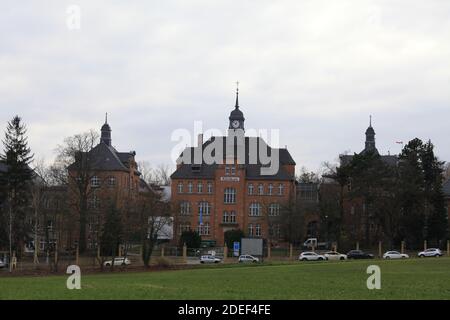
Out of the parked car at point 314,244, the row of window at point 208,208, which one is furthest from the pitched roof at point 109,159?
the parked car at point 314,244

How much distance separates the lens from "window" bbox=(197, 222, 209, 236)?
105m

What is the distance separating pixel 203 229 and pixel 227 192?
6.62 meters

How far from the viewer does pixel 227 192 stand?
350 ft

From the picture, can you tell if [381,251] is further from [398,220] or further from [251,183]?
[251,183]

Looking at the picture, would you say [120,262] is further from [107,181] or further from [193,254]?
[107,181]

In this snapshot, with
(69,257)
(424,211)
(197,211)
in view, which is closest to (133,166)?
(197,211)

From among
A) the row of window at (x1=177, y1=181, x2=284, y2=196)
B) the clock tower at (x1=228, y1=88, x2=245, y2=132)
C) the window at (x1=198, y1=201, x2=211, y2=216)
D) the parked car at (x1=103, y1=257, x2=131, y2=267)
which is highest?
the clock tower at (x1=228, y1=88, x2=245, y2=132)

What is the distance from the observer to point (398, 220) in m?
88.1

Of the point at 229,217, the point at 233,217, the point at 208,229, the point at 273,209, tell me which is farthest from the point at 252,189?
the point at 208,229

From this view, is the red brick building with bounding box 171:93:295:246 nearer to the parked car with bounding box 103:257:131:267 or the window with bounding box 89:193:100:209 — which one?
the window with bounding box 89:193:100:209

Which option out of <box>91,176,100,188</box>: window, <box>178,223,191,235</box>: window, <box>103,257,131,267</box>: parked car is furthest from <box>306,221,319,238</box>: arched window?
<box>103,257,131,267</box>: parked car

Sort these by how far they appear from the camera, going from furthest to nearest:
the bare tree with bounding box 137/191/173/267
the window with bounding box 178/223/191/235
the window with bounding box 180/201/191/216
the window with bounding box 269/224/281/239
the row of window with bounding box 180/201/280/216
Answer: the window with bounding box 180/201/191/216
the row of window with bounding box 180/201/280/216
the window with bounding box 178/223/191/235
the window with bounding box 269/224/281/239
the bare tree with bounding box 137/191/173/267

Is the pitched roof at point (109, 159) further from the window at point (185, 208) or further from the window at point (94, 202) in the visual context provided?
the window at point (94, 202)
